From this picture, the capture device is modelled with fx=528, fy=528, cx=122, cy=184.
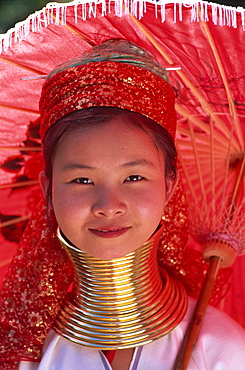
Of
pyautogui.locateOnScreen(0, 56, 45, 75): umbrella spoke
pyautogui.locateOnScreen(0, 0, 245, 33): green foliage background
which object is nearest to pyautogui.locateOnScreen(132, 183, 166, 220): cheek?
pyautogui.locateOnScreen(0, 56, 45, 75): umbrella spoke

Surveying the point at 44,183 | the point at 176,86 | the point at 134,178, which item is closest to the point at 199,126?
the point at 176,86

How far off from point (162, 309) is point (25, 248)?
0.63 metres

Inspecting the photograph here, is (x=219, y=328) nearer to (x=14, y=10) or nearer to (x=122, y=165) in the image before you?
(x=122, y=165)

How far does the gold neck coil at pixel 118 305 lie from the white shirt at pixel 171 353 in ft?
0.16

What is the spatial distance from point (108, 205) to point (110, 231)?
12 centimetres

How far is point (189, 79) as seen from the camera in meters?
2.06

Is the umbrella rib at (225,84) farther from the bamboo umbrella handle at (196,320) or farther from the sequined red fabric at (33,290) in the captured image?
the sequined red fabric at (33,290)

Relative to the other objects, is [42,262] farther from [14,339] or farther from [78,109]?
[78,109]

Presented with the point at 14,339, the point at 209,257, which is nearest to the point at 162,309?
the point at 209,257

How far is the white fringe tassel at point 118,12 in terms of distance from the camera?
160cm

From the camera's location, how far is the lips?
5.96 feet

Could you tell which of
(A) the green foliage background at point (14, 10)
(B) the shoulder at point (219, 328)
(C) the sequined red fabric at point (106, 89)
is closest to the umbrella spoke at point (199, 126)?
(C) the sequined red fabric at point (106, 89)

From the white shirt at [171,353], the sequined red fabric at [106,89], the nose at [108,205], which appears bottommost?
the white shirt at [171,353]

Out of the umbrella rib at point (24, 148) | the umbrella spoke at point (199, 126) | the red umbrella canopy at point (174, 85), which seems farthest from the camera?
the umbrella rib at point (24, 148)
